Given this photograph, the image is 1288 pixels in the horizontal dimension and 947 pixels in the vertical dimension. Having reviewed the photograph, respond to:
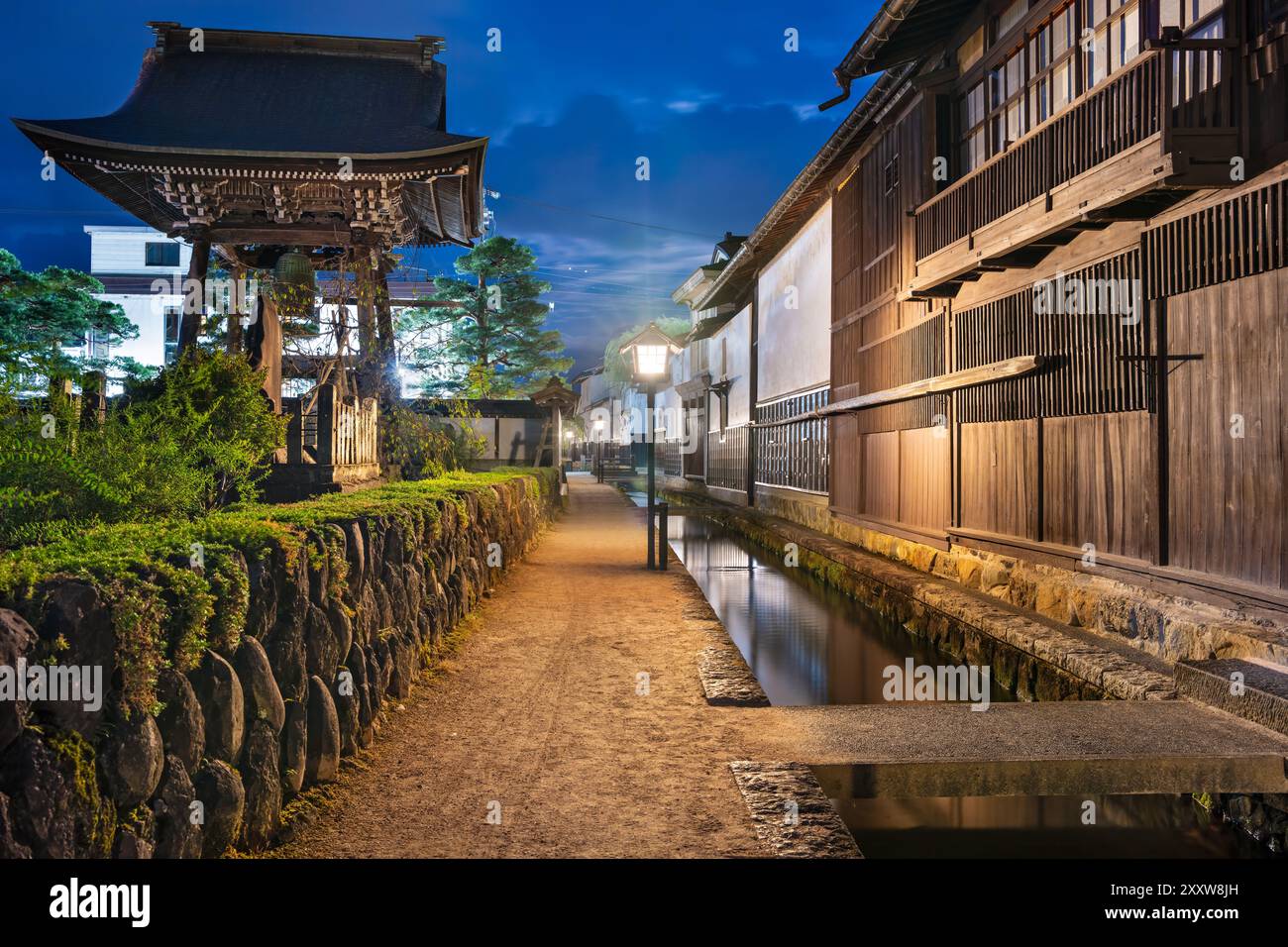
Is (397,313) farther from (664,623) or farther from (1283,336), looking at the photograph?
(1283,336)

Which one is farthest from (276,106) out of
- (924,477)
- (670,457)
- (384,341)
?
(670,457)

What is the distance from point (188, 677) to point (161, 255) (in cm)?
4376

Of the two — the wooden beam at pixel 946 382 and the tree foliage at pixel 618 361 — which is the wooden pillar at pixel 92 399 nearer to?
the wooden beam at pixel 946 382

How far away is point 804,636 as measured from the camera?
Answer: 11.5m

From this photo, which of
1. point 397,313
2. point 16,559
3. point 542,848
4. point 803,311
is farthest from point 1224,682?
point 397,313

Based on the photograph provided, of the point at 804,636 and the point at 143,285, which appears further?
the point at 143,285

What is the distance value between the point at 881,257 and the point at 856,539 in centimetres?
540

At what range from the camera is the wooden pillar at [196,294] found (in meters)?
14.4

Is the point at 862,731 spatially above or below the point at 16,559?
below

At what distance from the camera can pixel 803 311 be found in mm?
20750

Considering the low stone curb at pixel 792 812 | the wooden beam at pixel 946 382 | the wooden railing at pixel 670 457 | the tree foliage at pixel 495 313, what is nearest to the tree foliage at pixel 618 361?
the wooden railing at pixel 670 457

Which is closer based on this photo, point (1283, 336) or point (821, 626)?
point (1283, 336)

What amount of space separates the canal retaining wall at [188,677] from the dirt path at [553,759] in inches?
14.0

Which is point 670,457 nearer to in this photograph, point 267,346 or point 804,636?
point 804,636
